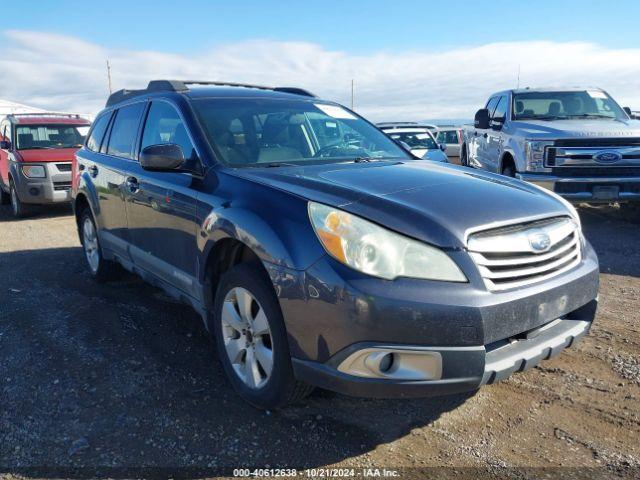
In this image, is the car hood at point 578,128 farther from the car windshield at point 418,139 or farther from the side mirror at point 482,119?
the car windshield at point 418,139

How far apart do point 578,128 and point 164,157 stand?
21.4ft

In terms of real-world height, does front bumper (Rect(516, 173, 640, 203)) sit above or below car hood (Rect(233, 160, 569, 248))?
below

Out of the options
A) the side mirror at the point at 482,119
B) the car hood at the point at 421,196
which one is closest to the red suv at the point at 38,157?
the side mirror at the point at 482,119

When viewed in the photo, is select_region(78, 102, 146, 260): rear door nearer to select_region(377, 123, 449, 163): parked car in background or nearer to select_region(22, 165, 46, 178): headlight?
select_region(22, 165, 46, 178): headlight

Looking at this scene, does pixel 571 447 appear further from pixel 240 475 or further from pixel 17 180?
pixel 17 180

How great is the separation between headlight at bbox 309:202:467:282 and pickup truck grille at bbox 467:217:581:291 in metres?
0.16

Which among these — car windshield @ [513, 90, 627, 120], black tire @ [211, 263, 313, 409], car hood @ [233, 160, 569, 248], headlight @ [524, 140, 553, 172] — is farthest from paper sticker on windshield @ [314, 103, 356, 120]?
car windshield @ [513, 90, 627, 120]

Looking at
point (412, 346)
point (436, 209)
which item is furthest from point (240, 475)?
point (436, 209)

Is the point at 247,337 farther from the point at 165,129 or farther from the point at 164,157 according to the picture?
the point at 165,129

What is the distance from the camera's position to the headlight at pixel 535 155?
25.6ft

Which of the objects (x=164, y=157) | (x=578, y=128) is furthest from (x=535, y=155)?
(x=164, y=157)

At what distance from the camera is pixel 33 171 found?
10.1m

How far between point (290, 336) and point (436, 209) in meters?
0.92

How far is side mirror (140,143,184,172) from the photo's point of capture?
11.1ft
